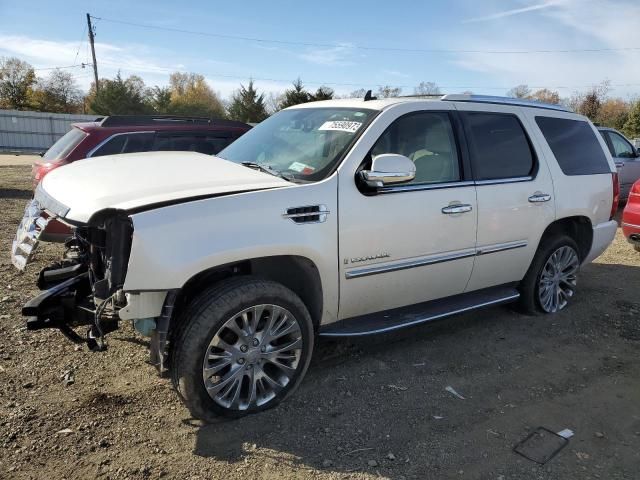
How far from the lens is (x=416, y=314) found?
3875mm

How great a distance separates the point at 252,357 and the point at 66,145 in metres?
5.48

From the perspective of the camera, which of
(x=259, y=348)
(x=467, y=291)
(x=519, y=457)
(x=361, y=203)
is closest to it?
(x=519, y=457)

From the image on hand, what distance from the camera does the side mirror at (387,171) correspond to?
333cm

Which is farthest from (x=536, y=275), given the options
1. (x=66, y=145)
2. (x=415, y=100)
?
(x=66, y=145)

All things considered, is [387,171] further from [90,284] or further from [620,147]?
[620,147]

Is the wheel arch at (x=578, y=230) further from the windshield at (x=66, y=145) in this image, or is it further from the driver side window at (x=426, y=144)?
the windshield at (x=66, y=145)

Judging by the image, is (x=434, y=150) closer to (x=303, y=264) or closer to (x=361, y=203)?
(x=361, y=203)

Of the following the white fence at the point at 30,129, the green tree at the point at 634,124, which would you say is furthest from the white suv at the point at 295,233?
the green tree at the point at 634,124

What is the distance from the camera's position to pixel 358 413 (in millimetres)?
3275

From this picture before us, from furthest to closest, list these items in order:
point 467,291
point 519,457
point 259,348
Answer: point 467,291 < point 259,348 < point 519,457

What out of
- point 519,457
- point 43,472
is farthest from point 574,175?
point 43,472

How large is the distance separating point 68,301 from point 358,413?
6.46ft

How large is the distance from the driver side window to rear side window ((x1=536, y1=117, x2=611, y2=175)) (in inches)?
52.2

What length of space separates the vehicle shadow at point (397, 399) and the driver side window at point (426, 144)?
4.74 feet
